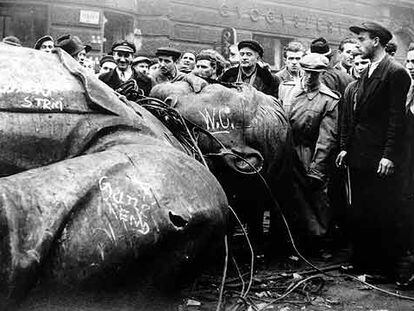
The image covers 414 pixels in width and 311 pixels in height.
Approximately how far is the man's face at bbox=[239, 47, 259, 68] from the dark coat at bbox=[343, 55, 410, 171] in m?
1.65

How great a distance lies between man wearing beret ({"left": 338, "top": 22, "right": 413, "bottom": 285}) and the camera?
4898 millimetres

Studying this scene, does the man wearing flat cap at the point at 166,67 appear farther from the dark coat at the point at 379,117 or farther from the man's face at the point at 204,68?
the dark coat at the point at 379,117

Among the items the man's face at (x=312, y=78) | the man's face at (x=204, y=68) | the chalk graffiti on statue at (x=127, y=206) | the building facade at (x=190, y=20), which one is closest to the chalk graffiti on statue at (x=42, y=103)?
the chalk graffiti on statue at (x=127, y=206)

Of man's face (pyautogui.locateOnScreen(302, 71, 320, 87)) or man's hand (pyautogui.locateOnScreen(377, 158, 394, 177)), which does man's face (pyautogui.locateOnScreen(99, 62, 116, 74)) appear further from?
man's hand (pyautogui.locateOnScreen(377, 158, 394, 177))

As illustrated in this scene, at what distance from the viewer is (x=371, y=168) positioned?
5.08 meters

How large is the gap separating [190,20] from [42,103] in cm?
1061

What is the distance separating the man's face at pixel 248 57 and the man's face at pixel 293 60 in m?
1.71

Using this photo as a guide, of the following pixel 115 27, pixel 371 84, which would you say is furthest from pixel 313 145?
pixel 115 27

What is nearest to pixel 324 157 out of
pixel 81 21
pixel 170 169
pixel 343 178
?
pixel 343 178

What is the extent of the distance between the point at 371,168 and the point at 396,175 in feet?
0.67

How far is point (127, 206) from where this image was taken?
2.28 m

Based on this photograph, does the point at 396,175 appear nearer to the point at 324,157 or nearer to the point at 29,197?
the point at 324,157

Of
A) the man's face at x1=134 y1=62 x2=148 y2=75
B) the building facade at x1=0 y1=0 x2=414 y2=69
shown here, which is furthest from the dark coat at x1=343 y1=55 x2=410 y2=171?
the building facade at x1=0 y1=0 x2=414 y2=69

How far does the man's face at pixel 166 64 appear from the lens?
7.84 meters
